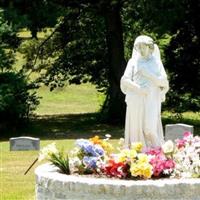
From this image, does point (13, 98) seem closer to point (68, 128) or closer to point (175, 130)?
point (68, 128)

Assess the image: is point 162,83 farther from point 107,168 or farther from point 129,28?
point 129,28

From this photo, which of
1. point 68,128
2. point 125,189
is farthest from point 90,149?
point 68,128

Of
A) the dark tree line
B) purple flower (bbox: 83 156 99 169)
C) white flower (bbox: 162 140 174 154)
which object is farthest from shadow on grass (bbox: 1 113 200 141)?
purple flower (bbox: 83 156 99 169)

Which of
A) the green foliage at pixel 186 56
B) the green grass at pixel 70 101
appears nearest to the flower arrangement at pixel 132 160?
the green foliage at pixel 186 56

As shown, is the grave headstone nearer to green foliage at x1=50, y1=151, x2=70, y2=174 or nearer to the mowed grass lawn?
the mowed grass lawn

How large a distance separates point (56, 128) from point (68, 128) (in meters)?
0.47

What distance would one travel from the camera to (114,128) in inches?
1158

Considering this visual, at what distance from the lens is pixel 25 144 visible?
2138cm

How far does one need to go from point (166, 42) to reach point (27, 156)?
50.0ft

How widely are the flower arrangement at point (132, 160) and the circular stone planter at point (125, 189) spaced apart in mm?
310

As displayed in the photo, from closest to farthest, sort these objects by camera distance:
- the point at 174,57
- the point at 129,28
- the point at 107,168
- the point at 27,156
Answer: the point at 107,168 → the point at 27,156 → the point at 174,57 → the point at 129,28

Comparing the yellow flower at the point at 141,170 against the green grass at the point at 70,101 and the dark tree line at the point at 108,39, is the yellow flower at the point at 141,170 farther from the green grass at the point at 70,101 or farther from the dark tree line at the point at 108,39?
the green grass at the point at 70,101

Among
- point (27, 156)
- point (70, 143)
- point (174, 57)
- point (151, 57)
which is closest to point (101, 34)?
point (174, 57)

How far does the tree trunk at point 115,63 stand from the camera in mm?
30875
